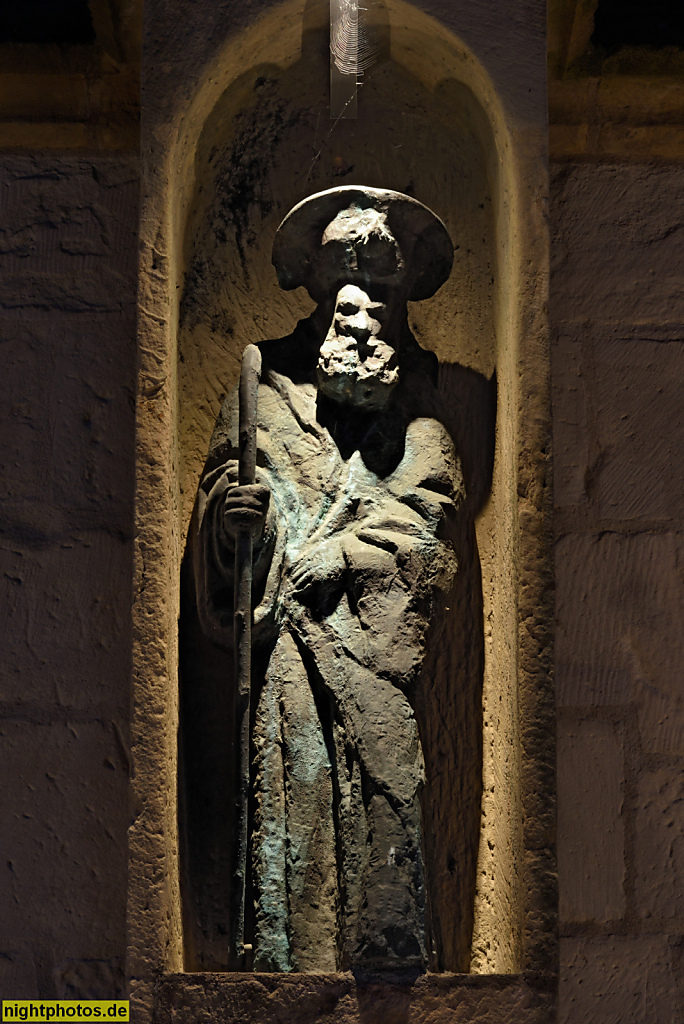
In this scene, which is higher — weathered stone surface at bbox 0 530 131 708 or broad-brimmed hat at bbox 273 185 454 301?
broad-brimmed hat at bbox 273 185 454 301

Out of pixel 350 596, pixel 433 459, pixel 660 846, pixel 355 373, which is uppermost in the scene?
pixel 355 373

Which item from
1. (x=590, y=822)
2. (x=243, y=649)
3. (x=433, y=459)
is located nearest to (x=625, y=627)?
(x=590, y=822)

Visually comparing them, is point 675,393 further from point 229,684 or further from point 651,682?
point 229,684

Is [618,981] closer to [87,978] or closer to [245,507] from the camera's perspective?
[87,978]

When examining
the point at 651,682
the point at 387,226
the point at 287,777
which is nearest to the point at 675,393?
the point at 651,682

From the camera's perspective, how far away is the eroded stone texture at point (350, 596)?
2471 mm

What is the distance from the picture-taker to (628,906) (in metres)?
3.02

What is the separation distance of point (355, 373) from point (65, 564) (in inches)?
33.5

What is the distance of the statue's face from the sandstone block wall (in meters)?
0.64

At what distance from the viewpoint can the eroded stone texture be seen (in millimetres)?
2471

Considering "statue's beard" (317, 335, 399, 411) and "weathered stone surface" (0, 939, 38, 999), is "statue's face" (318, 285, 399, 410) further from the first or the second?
"weathered stone surface" (0, 939, 38, 999)

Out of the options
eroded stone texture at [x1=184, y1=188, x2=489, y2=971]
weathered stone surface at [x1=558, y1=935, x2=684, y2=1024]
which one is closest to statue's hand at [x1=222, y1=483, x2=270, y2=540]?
eroded stone texture at [x1=184, y1=188, x2=489, y2=971]

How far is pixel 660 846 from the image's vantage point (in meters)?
3.04

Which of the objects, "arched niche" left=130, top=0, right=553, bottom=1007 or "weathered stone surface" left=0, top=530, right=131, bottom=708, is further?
"weathered stone surface" left=0, top=530, right=131, bottom=708
